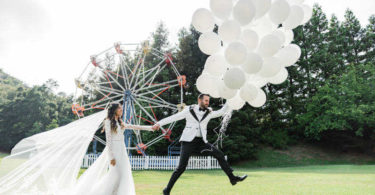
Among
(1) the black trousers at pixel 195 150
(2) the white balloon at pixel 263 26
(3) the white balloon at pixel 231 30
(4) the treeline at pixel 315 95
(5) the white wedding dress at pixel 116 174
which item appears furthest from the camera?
(4) the treeline at pixel 315 95

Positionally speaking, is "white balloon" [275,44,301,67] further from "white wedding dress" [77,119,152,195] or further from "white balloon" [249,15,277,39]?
"white wedding dress" [77,119,152,195]

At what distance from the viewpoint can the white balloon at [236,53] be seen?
11.0ft

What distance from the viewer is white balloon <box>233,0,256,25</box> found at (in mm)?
3309

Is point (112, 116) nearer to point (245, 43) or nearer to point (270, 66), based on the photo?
point (245, 43)

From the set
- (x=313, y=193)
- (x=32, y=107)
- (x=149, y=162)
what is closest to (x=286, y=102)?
(x=149, y=162)

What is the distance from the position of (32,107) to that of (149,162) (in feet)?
84.2

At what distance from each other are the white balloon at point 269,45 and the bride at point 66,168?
2415mm

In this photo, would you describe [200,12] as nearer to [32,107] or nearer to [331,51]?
[331,51]

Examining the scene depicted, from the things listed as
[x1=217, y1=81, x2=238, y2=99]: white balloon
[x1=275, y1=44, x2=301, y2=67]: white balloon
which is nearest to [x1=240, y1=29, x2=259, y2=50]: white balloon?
[x1=275, y1=44, x2=301, y2=67]: white balloon

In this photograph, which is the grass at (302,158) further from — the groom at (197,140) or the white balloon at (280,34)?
the white balloon at (280,34)

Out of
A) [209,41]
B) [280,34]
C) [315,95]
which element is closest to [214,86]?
[209,41]

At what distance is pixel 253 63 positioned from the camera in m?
3.40

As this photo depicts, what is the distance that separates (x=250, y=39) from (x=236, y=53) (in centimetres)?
29

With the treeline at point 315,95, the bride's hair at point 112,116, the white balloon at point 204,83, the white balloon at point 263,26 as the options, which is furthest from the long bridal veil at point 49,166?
the treeline at point 315,95
